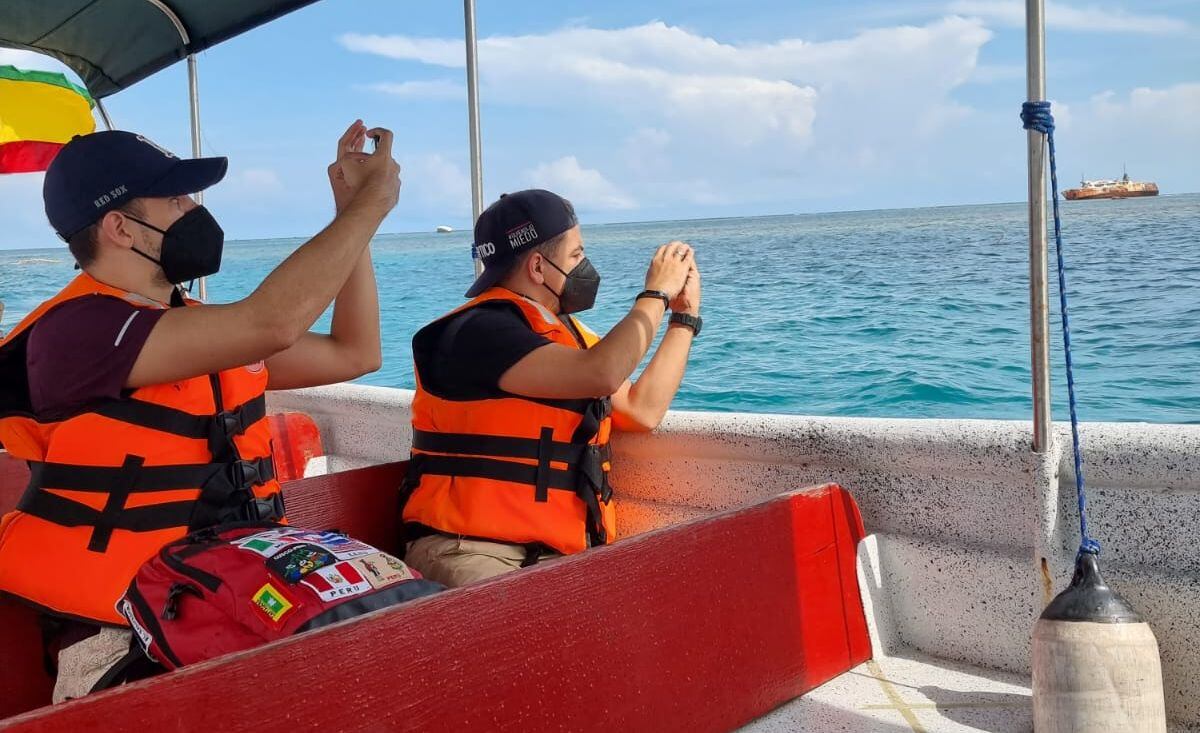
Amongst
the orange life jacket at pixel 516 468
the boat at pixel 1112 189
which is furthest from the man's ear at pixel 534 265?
the boat at pixel 1112 189

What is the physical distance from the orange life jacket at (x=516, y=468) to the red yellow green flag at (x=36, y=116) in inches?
167

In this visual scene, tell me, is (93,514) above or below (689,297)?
below

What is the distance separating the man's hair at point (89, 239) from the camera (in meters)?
1.87

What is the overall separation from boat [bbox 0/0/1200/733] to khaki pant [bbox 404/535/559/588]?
0.31 meters

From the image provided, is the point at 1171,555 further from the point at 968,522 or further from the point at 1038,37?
the point at 1038,37

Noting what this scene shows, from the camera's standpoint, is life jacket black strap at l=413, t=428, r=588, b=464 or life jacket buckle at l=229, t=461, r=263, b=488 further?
life jacket black strap at l=413, t=428, r=588, b=464

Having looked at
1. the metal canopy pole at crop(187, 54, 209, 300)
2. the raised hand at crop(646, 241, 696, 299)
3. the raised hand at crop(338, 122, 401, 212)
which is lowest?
the raised hand at crop(646, 241, 696, 299)

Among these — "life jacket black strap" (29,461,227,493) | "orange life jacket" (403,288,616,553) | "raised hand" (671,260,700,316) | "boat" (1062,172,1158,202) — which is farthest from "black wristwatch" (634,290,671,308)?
"boat" (1062,172,1158,202)

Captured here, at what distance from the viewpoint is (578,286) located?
2.60 metres

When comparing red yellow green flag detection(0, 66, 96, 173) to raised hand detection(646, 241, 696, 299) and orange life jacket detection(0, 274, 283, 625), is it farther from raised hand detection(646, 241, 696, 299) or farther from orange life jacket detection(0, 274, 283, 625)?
orange life jacket detection(0, 274, 283, 625)

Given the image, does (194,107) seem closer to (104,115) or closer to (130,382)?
(104,115)

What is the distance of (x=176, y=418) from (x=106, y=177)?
0.44 meters

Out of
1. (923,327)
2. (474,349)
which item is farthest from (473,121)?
(923,327)

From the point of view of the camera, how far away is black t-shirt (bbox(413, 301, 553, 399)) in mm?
2303
